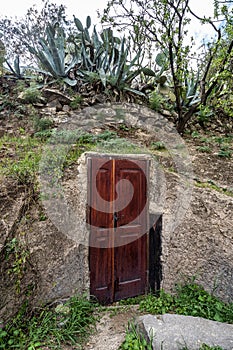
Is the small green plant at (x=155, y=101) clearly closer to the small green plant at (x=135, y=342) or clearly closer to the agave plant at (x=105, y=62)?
the agave plant at (x=105, y=62)

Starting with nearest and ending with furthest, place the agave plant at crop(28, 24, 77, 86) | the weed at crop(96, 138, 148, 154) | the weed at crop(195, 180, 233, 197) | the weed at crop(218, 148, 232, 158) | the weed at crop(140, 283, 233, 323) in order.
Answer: the weed at crop(140, 283, 233, 323) → the weed at crop(195, 180, 233, 197) → the weed at crop(96, 138, 148, 154) → the weed at crop(218, 148, 232, 158) → the agave plant at crop(28, 24, 77, 86)

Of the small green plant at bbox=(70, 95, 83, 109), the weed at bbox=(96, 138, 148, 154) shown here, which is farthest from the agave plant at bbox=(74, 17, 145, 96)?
Result: the weed at bbox=(96, 138, 148, 154)

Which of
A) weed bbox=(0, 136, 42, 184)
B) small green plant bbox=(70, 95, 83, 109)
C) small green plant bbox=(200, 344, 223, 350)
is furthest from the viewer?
small green plant bbox=(70, 95, 83, 109)

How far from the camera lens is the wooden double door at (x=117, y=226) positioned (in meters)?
3.14

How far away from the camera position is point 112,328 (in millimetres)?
2660

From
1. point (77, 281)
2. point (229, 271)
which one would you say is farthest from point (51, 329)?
point (229, 271)

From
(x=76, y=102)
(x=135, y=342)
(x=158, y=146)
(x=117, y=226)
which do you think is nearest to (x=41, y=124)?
(x=76, y=102)

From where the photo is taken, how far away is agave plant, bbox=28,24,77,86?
433 centimetres

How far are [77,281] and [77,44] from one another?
4610 mm

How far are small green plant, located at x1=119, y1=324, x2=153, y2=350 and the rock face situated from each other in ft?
0.18

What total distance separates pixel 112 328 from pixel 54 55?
4299 millimetres

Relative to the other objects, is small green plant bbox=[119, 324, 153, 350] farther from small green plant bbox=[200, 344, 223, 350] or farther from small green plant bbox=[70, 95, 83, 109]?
small green plant bbox=[70, 95, 83, 109]

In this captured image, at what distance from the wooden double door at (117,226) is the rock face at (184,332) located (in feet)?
2.74

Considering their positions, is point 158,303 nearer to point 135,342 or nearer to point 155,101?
point 135,342
